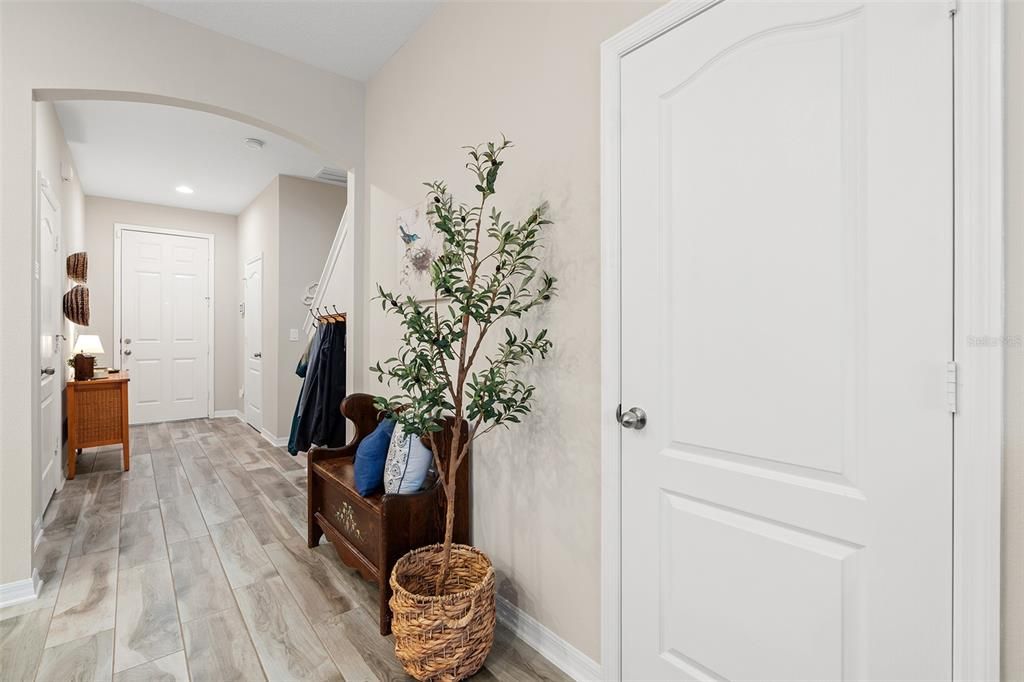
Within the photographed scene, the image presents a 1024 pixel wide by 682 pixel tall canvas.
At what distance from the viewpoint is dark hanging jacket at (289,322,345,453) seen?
3.43m

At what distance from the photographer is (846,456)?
106cm

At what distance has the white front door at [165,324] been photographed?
18.9 ft

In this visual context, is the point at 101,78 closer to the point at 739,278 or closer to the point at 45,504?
the point at 45,504

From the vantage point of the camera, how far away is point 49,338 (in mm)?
3139

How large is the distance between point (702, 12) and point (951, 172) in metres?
0.74

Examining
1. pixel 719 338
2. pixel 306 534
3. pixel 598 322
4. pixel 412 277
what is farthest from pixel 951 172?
pixel 306 534

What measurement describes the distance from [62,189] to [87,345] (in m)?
1.24

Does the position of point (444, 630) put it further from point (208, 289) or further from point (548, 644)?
point (208, 289)

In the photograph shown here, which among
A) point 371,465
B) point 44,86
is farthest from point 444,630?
point 44,86

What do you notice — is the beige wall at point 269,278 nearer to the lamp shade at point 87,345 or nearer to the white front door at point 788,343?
the lamp shade at point 87,345

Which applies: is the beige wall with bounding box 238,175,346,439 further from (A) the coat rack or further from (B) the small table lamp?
(B) the small table lamp

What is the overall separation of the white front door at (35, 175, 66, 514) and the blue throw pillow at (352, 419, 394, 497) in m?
2.07

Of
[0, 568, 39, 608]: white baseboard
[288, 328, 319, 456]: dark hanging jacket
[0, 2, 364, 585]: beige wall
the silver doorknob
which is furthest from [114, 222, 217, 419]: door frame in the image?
the silver doorknob

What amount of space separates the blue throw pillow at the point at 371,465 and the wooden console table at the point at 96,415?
121 inches
